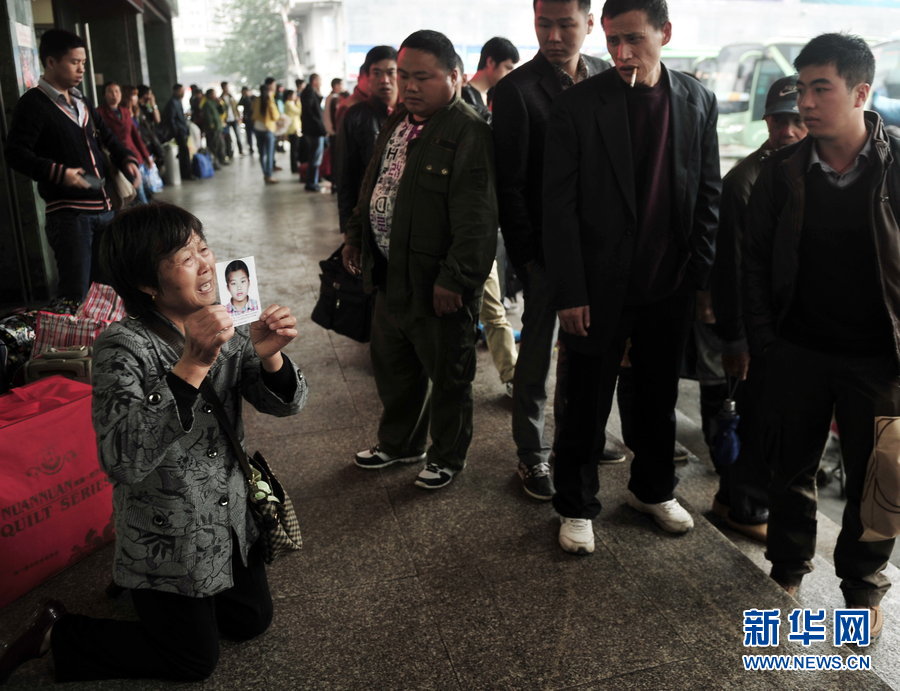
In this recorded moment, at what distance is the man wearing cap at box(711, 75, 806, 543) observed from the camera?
283 cm

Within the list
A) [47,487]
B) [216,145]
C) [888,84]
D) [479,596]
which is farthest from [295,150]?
[479,596]

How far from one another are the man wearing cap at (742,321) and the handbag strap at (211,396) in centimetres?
182

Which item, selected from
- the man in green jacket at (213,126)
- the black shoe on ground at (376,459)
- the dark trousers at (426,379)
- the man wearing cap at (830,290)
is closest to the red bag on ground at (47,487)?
the black shoe on ground at (376,459)

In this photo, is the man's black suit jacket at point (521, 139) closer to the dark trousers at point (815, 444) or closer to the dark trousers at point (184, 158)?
the dark trousers at point (815, 444)

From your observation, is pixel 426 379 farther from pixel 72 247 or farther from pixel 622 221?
pixel 72 247

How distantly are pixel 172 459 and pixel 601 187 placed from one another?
5.21ft

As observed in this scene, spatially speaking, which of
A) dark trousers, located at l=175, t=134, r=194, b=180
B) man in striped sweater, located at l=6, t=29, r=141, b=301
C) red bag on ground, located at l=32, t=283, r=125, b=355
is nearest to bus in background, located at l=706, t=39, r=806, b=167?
dark trousers, located at l=175, t=134, r=194, b=180

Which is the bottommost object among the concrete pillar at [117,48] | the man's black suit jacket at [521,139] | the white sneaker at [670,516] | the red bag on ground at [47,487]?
the white sneaker at [670,516]

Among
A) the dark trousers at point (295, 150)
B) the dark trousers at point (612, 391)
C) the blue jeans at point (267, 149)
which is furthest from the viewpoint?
the dark trousers at point (295, 150)

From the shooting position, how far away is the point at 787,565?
8.92 ft

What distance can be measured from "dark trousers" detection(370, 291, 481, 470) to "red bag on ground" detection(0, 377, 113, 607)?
1.18m

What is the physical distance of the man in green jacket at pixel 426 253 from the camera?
2.78m

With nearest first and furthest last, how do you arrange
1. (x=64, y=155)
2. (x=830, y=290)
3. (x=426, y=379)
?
(x=830, y=290) → (x=426, y=379) → (x=64, y=155)

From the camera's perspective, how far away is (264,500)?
2.12m
